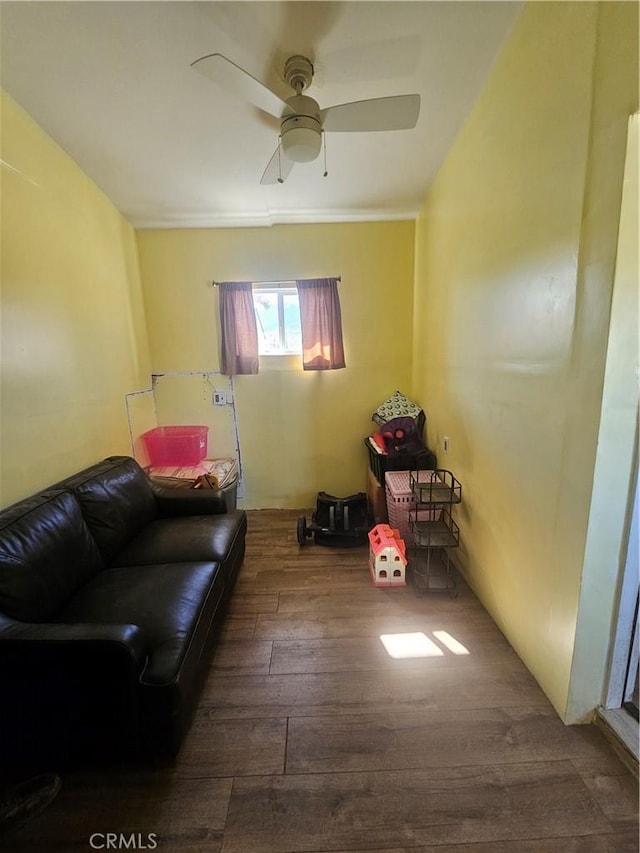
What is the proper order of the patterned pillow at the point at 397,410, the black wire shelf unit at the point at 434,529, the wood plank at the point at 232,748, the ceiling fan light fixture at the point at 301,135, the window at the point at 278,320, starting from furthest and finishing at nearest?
the window at the point at 278,320
the patterned pillow at the point at 397,410
the black wire shelf unit at the point at 434,529
the ceiling fan light fixture at the point at 301,135
the wood plank at the point at 232,748

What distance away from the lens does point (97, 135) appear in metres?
1.95

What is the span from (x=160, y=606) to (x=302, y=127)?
228cm

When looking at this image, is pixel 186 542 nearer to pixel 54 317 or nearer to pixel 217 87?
pixel 54 317

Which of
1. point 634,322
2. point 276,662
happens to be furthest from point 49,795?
point 634,322

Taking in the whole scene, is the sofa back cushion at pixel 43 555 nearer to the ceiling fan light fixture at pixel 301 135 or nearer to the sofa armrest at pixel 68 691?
the sofa armrest at pixel 68 691

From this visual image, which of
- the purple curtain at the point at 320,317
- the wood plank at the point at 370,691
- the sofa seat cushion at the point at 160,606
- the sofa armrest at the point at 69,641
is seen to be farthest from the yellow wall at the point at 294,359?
the sofa armrest at the point at 69,641

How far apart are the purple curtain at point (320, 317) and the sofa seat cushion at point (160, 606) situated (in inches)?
81.5

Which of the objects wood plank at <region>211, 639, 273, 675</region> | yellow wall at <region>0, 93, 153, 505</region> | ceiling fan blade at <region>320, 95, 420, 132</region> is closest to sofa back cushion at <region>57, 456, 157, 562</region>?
yellow wall at <region>0, 93, 153, 505</region>

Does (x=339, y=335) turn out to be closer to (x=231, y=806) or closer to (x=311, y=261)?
(x=311, y=261)

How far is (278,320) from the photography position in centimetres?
317

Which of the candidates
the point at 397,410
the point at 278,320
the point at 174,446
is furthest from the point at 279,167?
the point at 174,446

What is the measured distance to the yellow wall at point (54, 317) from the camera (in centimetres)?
166

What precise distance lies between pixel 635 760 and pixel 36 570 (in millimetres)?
2350

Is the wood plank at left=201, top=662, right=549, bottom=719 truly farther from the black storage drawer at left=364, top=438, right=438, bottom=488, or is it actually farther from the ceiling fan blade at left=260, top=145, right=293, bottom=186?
the ceiling fan blade at left=260, top=145, right=293, bottom=186
